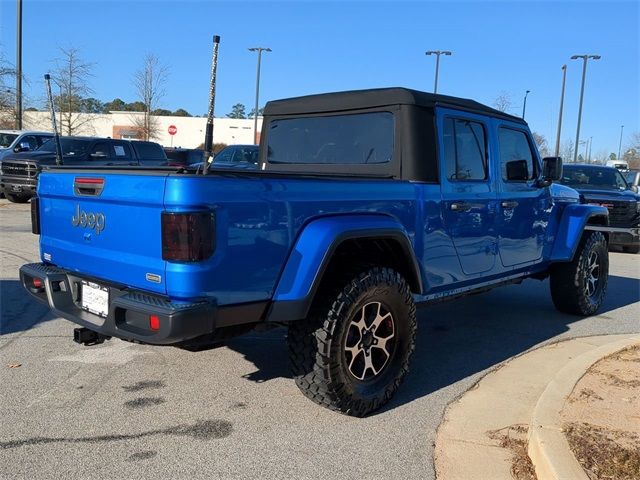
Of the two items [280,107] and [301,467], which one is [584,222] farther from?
[301,467]

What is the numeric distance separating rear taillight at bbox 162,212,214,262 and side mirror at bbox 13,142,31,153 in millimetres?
15711

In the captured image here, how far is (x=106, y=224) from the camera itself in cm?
343

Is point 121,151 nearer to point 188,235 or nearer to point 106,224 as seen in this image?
point 106,224

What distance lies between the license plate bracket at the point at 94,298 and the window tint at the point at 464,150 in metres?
2.58

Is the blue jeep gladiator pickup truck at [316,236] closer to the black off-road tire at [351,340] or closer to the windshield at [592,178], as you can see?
the black off-road tire at [351,340]

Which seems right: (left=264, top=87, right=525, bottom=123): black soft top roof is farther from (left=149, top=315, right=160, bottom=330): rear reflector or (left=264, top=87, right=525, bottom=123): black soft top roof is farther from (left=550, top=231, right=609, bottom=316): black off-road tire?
(left=149, top=315, right=160, bottom=330): rear reflector

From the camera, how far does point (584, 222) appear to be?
6262 mm

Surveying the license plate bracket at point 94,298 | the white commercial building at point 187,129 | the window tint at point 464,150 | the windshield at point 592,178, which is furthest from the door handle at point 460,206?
the white commercial building at point 187,129

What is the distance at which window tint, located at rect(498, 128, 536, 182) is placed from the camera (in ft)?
17.4

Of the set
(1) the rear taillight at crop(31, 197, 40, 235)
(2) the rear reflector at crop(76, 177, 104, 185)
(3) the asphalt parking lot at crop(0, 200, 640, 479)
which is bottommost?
(3) the asphalt parking lot at crop(0, 200, 640, 479)

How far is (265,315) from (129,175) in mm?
1076

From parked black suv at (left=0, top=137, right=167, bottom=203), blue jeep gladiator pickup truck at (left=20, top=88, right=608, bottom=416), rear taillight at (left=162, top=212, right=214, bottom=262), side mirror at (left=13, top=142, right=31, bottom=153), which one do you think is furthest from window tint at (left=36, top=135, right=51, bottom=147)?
rear taillight at (left=162, top=212, right=214, bottom=262)

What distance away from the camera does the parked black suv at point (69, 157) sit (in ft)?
48.1

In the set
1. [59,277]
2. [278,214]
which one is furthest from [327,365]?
[59,277]
